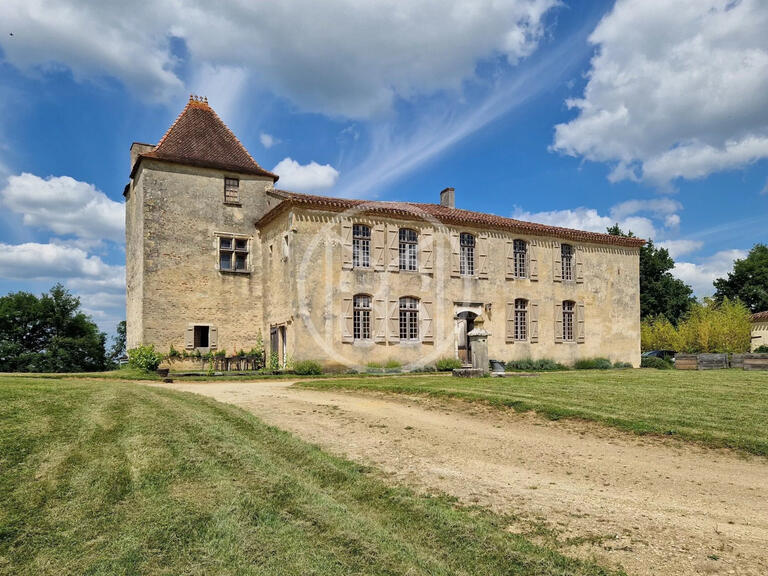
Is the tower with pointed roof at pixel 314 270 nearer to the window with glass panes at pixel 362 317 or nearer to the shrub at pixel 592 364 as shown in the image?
the window with glass panes at pixel 362 317

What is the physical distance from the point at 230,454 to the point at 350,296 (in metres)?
13.8

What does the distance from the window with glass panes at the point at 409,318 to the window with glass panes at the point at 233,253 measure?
22.5 feet

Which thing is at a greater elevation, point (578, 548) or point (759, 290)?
point (759, 290)

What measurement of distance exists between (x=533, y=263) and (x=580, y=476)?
62.8 feet

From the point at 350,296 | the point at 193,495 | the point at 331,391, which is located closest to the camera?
the point at 193,495

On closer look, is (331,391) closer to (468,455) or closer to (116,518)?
(468,455)

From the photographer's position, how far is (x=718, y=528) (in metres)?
4.49

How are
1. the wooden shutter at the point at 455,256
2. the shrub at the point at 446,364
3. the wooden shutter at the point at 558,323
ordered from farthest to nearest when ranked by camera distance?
the wooden shutter at the point at 558,323, the wooden shutter at the point at 455,256, the shrub at the point at 446,364

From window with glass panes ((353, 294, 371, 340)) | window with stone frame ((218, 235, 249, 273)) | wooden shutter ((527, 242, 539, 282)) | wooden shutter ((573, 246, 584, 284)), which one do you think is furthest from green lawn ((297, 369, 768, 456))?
wooden shutter ((573, 246, 584, 284))

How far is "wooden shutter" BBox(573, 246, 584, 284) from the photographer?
25.6 meters

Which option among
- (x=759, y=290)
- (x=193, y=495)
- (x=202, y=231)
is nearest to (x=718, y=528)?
(x=193, y=495)

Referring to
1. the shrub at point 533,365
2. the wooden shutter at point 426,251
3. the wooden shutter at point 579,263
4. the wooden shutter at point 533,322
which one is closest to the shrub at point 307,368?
the wooden shutter at point 426,251

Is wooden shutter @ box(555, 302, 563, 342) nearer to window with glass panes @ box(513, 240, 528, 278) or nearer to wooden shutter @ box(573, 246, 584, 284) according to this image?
wooden shutter @ box(573, 246, 584, 284)

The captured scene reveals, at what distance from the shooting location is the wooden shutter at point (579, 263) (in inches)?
1007
